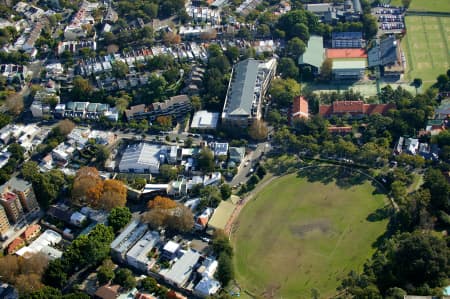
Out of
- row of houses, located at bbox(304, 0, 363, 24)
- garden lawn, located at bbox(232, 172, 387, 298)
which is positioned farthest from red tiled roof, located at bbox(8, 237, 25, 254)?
row of houses, located at bbox(304, 0, 363, 24)

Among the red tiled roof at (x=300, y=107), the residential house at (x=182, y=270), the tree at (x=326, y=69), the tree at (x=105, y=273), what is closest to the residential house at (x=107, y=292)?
the tree at (x=105, y=273)

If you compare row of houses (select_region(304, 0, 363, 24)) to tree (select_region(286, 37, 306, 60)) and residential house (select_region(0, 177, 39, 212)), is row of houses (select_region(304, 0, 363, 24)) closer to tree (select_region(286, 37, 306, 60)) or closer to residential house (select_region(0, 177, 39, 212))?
tree (select_region(286, 37, 306, 60))

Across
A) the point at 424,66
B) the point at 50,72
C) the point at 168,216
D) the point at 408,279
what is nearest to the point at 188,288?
the point at 168,216

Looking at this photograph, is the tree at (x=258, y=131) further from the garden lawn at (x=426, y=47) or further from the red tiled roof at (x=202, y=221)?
the garden lawn at (x=426, y=47)

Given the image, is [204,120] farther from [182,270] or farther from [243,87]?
[182,270]

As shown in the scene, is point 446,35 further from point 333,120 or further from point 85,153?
point 85,153

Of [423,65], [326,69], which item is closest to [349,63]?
[326,69]

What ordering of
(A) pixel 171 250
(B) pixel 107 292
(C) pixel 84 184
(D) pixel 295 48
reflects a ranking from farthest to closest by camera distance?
(D) pixel 295 48 < (C) pixel 84 184 < (A) pixel 171 250 < (B) pixel 107 292
